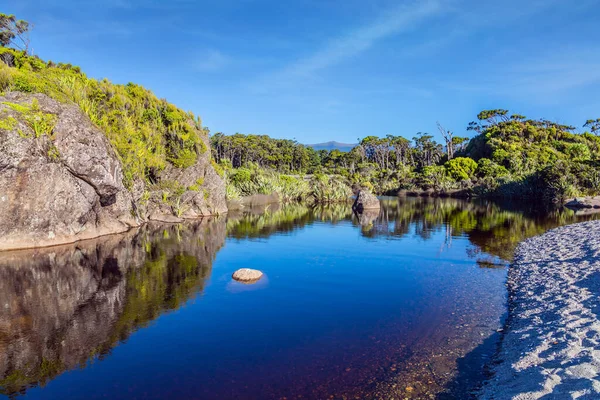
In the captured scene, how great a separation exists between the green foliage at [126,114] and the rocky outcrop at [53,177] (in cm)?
96

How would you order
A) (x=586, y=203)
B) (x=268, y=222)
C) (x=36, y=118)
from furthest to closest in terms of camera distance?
(x=586, y=203), (x=268, y=222), (x=36, y=118)

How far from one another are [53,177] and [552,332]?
73.7 ft

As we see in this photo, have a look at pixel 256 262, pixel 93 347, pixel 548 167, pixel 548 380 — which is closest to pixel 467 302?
pixel 548 380

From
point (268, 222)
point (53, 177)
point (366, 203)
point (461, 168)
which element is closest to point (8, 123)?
point (53, 177)

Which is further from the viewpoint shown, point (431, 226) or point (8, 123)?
point (431, 226)

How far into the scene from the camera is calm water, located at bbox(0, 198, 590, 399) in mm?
8008

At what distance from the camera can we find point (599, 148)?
8131 cm

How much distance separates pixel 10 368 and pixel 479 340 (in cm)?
1037

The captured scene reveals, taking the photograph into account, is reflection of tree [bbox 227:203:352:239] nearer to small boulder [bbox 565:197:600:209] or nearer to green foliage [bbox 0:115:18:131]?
green foliage [bbox 0:115:18:131]

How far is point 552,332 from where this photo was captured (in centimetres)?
897

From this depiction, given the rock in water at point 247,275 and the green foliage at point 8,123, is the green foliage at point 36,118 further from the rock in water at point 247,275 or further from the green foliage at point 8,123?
the rock in water at point 247,275

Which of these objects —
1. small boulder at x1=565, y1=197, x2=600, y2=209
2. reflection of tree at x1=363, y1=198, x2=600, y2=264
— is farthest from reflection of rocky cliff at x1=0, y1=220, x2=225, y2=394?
small boulder at x1=565, y1=197, x2=600, y2=209

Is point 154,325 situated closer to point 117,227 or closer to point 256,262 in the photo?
point 256,262

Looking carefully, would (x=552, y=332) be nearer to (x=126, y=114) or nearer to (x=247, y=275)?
(x=247, y=275)
